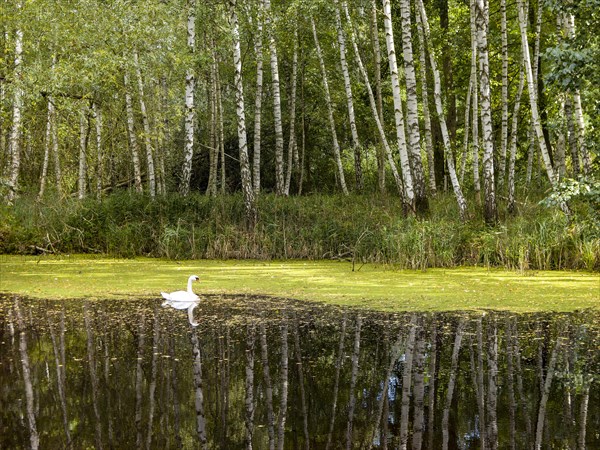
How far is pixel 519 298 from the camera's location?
10.5m

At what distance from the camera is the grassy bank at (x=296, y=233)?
1402 centimetres

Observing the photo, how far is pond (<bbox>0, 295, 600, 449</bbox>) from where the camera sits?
15.9 ft

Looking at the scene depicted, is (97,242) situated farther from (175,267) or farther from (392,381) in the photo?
(392,381)

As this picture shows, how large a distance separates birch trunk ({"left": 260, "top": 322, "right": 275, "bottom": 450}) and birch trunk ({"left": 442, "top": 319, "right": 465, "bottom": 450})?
1.16 meters

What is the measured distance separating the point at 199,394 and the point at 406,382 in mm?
1784

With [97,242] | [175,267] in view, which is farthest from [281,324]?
[97,242]

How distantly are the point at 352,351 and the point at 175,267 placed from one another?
794 centimetres

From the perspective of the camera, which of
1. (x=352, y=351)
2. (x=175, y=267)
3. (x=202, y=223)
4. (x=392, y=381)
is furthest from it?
(x=202, y=223)

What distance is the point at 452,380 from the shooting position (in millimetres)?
6156

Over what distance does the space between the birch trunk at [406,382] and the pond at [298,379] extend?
0.08 feet

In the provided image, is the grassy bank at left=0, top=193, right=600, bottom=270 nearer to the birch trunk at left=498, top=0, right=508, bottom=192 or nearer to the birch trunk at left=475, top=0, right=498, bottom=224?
the birch trunk at left=475, top=0, right=498, bottom=224

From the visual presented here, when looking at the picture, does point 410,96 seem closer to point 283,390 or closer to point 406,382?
point 406,382

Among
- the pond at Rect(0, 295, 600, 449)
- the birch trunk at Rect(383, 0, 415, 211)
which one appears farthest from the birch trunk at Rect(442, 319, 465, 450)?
the birch trunk at Rect(383, 0, 415, 211)

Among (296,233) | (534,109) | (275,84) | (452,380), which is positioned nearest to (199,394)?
(452,380)
